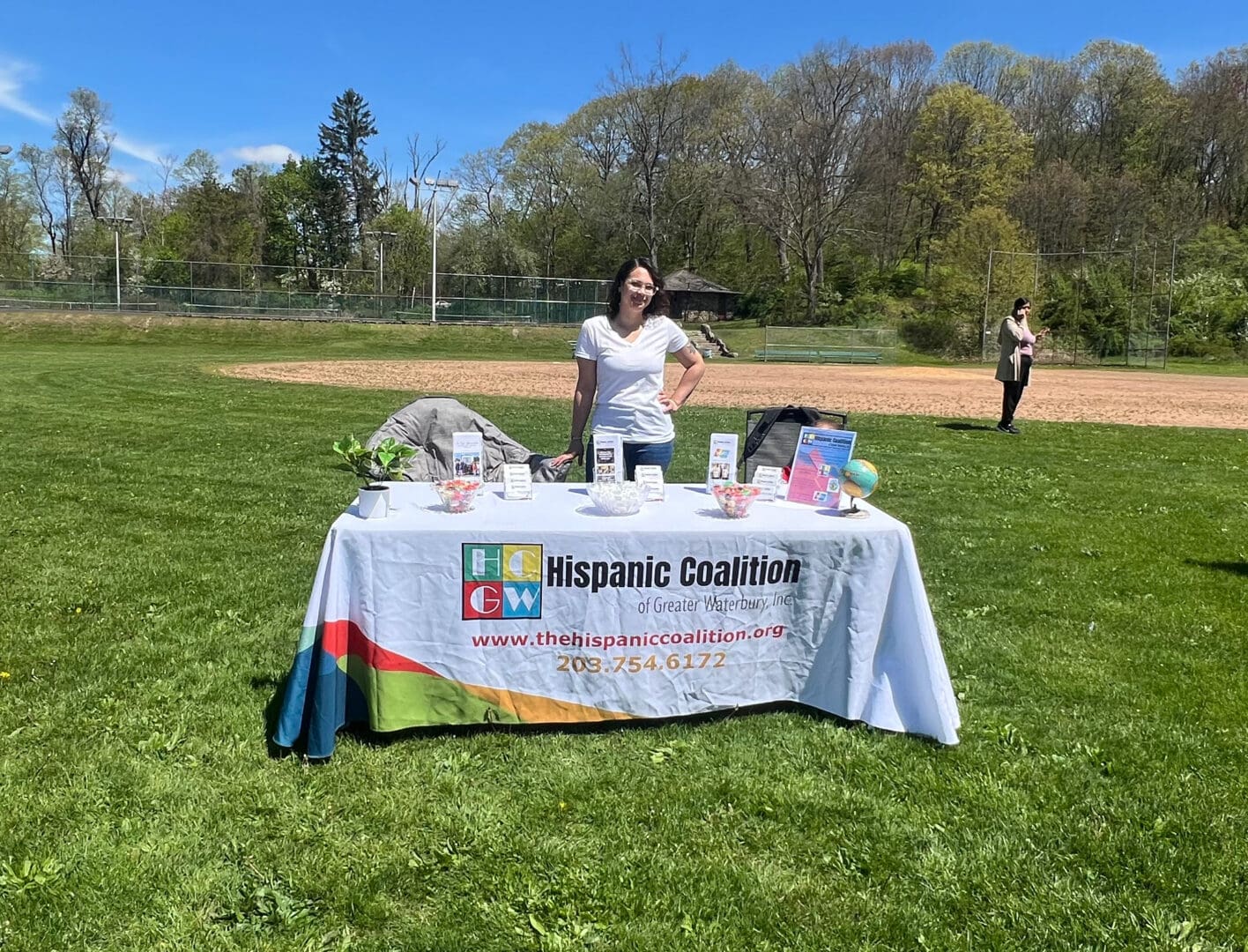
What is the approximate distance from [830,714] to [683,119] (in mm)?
60880

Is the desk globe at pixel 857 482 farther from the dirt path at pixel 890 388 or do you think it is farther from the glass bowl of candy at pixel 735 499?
the dirt path at pixel 890 388

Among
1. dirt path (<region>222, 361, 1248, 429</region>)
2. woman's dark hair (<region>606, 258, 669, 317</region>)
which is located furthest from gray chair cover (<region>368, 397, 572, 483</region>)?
dirt path (<region>222, 361, 1248, 429</region>)

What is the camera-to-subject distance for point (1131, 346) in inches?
1346

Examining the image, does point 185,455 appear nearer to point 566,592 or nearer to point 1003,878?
point 566,592

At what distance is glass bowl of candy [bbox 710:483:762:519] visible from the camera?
11.6 ft

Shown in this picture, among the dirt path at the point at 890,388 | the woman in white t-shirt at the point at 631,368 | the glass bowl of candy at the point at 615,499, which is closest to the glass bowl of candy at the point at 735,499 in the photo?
the glass bowl of candy at the point at 615,499

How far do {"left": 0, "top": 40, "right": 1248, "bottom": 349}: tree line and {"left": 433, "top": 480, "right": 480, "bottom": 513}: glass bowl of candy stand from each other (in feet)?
125

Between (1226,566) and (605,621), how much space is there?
16.8 feet

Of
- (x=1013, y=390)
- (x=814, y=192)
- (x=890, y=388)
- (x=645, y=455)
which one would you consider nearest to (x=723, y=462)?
(x=645, y=455)

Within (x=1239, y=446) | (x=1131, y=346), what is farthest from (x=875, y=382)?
(x=1131, y=346)

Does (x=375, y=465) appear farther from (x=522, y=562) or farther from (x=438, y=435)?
(x=438, y=435)

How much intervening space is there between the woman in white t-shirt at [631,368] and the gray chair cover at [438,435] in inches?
100

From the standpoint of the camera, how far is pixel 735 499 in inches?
139

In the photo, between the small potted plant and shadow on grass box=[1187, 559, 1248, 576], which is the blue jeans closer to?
the small potted plant
